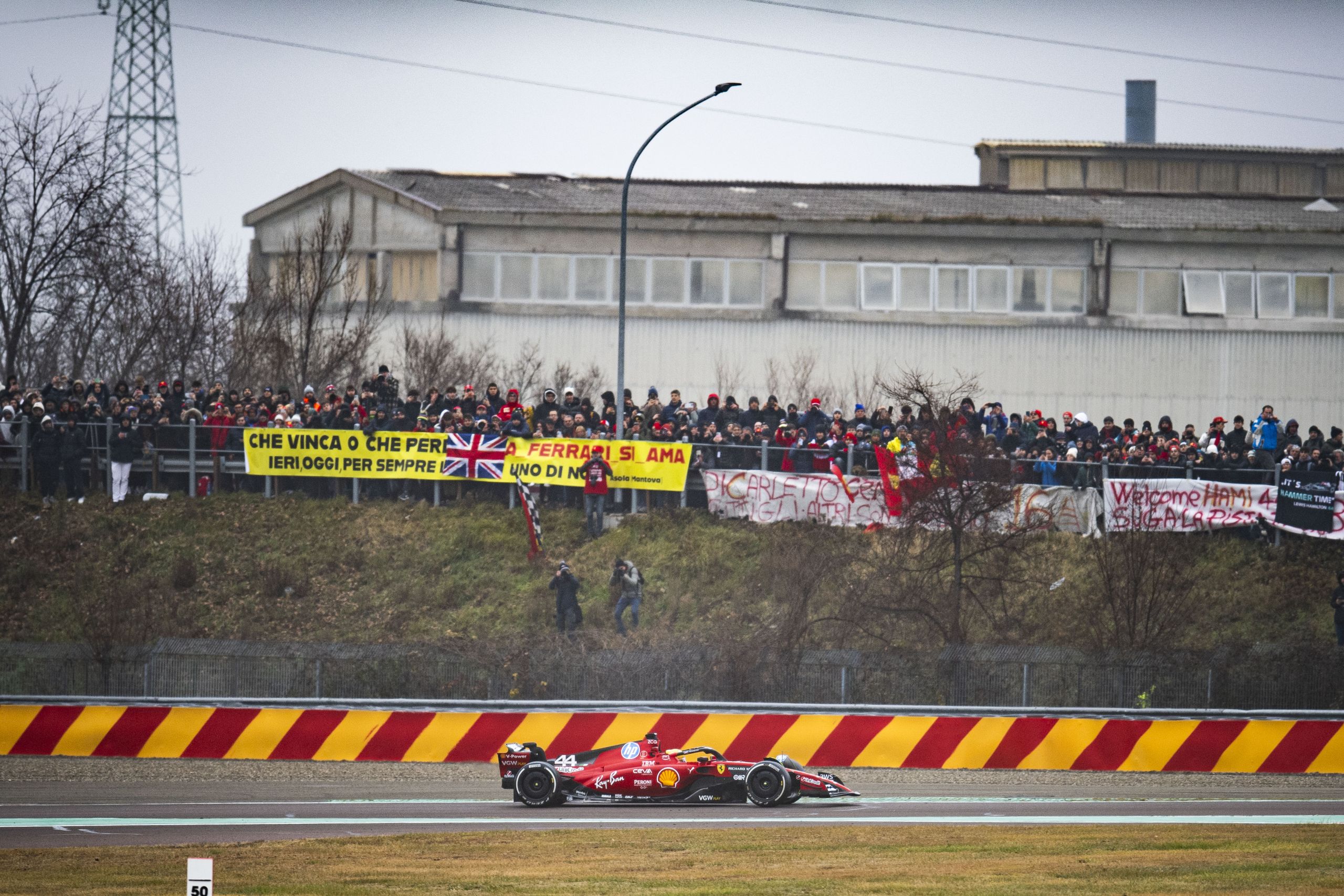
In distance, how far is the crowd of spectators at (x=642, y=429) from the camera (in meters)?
29.8

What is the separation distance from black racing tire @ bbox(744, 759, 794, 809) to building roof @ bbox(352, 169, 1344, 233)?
25263 mm

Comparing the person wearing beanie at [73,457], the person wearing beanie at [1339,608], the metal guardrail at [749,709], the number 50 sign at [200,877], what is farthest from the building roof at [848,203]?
the number 50 sign at [200,877]

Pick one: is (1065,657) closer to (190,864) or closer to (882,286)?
(190,864)

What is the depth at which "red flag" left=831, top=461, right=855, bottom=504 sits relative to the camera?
30297mm

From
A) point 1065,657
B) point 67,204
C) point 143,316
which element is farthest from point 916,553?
point 143,316

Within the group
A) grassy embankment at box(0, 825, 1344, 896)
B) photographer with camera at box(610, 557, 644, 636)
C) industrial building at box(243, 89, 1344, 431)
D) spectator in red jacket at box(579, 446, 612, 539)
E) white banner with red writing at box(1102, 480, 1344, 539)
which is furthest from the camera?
industrial building at box(243, 89, 1344, 431)

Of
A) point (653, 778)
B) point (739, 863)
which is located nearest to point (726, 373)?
point (653, 778)

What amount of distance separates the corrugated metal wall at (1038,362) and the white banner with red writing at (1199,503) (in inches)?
477

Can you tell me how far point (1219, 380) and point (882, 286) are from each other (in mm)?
9319

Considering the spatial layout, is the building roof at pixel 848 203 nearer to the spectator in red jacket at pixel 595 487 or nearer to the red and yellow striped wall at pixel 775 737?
the spectator in red jacket at pixel 595 487

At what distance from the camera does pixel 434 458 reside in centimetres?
3191

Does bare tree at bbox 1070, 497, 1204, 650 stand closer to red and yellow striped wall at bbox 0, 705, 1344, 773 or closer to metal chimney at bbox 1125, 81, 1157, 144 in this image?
red and yellow striped wall at bbox 0, 705, 1344, 773

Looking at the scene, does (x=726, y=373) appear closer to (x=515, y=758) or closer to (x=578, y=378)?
(x=578, y=378)

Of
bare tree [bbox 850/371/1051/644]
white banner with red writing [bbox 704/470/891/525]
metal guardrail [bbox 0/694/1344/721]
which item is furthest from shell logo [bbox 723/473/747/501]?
metal guardrail [bbox 0/694/1344/721]
